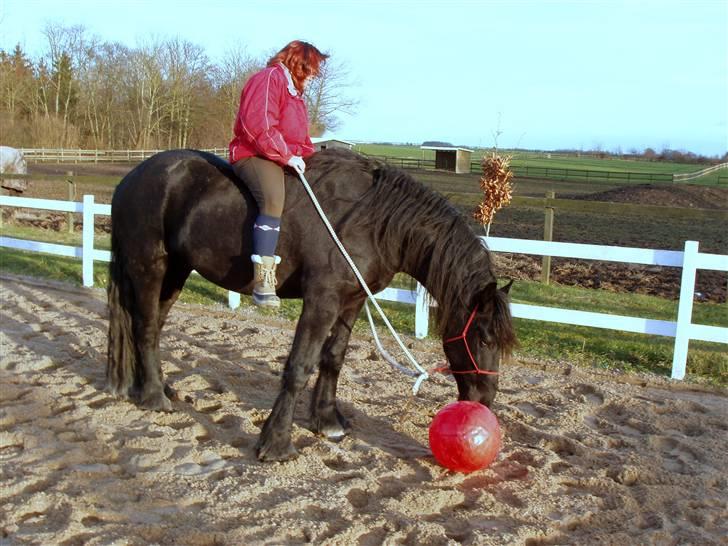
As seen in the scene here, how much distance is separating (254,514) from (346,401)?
1.94m

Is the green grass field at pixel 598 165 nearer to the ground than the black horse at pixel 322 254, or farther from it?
farther from it

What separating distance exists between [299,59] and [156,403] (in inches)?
101

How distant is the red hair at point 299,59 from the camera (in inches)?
163

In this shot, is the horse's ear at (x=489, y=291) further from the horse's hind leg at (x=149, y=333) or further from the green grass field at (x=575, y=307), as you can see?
the horse's hind leg at (x=149, y=333)

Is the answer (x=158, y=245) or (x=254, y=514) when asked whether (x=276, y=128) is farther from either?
(x=254, y=514)

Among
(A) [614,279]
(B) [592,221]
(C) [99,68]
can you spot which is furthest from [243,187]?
(C) [99,68]

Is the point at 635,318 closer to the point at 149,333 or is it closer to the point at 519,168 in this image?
the point at 149,333

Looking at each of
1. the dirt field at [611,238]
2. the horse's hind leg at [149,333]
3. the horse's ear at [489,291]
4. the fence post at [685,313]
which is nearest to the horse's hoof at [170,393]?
the horse's hind leg at [149,333]

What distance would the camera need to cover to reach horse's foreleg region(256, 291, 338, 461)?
13.2ft

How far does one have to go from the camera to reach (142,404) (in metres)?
4.77

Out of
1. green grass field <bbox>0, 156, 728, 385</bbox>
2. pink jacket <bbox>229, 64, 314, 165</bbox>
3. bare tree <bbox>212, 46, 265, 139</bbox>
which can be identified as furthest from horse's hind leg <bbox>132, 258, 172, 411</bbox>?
bare tree <bbox>212, 46, 265, 139</bbox>

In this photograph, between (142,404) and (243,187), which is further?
(142,404)

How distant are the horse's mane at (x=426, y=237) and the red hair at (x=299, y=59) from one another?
0.53 metres

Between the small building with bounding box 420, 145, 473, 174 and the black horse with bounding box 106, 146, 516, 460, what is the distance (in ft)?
148
